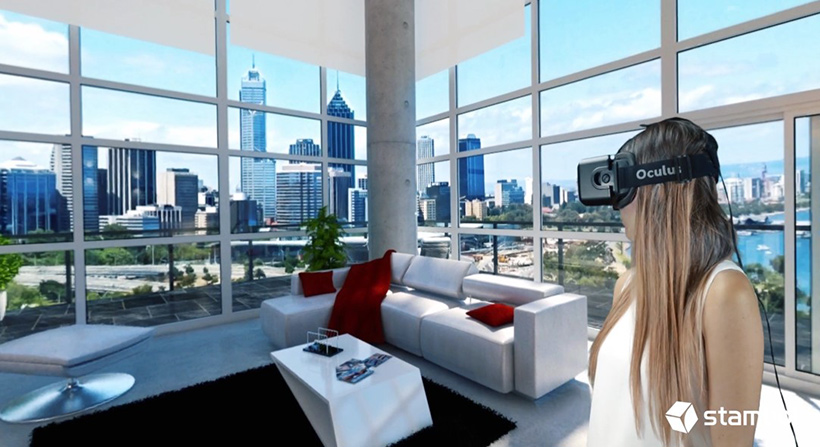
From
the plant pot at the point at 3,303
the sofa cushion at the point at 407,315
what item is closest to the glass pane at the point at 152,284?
the plant pot at the point at 3,303

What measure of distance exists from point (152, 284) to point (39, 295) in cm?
92

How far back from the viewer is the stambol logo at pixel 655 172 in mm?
687

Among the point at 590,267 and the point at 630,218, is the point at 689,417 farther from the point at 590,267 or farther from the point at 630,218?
the point at 590,267

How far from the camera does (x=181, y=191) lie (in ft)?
14.9

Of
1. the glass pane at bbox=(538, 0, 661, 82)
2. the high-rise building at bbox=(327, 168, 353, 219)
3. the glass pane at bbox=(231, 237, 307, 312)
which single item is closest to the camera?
the glass pane at bbox=(538, 0, 661, 82)

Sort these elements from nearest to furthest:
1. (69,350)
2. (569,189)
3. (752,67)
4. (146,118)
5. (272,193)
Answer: (69,350), (752,67), (569,189), (146,118), (272,193)

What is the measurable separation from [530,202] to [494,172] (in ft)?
2.25

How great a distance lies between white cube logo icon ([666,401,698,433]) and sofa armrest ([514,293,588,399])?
2.01 metres

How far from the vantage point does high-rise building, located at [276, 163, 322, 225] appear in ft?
17.2

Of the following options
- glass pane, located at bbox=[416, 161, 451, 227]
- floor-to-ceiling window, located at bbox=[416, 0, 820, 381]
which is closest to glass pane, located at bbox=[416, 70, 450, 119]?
floor-to-ceiling window, located at bbox=[416, 0, 820, 381]

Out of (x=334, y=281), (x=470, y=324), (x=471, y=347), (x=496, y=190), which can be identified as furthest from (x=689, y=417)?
(x=496, y=190)

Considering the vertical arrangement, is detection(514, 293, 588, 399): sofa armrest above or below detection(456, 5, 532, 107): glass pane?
below

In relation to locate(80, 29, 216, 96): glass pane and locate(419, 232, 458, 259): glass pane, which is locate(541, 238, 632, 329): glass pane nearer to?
locate(419, 232, 458, 259): glass pane

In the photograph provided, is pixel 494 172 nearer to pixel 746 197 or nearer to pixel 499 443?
pixel 746 197
